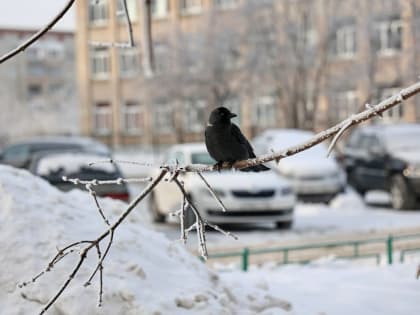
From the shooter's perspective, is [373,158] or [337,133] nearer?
[337,133]

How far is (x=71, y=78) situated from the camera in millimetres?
73688

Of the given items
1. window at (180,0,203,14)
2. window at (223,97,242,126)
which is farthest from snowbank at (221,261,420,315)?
window at (180,0,203,14)

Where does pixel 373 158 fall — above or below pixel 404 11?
below

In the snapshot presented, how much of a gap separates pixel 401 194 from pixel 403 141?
1.21m

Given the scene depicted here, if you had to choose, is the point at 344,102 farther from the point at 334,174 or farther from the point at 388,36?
the point at 334,174

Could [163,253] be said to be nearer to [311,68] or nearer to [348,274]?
[348,274]

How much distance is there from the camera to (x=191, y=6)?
4225 cm

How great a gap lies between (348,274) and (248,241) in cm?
426

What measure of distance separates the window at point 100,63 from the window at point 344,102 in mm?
18016

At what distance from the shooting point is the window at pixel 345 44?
111 ft

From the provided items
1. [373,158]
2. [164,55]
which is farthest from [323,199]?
[164,55]

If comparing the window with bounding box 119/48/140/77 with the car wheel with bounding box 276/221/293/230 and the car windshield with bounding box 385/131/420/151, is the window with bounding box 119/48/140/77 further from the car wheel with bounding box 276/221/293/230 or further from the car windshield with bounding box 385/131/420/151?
the car wheel with bounding box 276/221/293/230

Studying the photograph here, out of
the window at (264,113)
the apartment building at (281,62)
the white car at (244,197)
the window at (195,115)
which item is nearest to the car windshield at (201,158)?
the white car at (244,197)

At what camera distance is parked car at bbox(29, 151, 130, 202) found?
11.9 meters
